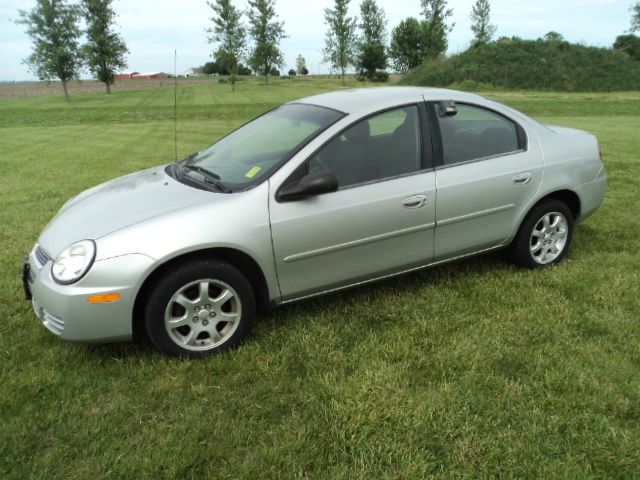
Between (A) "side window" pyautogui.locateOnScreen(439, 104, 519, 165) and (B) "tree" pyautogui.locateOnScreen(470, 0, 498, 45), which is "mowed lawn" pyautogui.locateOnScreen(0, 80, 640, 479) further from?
(B) "tree" pyautogui.locateOnScreen(470, 0, 498, 45)

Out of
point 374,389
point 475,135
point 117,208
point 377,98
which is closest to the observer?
point 374,389

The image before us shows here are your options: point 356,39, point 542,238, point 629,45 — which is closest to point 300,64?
point 356,39

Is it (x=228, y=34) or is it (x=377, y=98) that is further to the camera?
(x=228, y=34)

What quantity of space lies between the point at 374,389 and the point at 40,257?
217 cm

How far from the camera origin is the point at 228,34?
48781mm

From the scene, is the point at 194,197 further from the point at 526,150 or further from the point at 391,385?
the point at 526,150

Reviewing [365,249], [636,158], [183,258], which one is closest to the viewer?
[183,258]

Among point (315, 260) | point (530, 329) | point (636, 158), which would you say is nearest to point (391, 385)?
point (315, 260)

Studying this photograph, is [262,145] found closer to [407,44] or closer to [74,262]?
[74,262]

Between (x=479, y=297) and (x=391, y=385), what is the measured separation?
1.39 m

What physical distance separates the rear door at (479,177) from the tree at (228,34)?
44.1 m

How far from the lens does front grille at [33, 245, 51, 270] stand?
3123mm

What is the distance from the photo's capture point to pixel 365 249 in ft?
11.6

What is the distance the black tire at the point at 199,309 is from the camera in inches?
118
